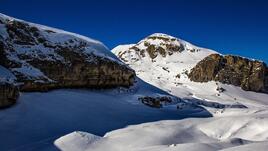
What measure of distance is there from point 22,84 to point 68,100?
288 centimetres

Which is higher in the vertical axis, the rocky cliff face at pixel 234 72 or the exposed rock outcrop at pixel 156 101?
the rocky cliff face at pixel 234 72

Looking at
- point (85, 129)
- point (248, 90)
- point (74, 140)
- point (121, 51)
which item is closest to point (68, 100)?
point (85, 129)

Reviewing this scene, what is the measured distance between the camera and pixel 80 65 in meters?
30.4

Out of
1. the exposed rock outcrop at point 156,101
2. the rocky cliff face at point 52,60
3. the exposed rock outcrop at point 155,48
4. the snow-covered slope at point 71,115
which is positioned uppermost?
the exposed rock outcrop at point 155,48

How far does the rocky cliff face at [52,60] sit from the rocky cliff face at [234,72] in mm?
15464

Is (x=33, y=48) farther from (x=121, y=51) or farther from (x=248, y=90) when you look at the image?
(x=121, y=51)

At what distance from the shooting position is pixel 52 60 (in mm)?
29281

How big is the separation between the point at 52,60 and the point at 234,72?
82.9 ft

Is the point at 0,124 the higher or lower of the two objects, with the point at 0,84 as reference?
lower

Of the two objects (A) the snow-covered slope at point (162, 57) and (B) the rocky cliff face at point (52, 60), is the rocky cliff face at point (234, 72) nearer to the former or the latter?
(A) the snow-covered slope at point (162, 57)

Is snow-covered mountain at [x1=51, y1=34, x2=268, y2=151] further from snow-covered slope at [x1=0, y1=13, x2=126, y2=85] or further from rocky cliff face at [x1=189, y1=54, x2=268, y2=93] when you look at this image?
snow-covered slope at [x1=0, y1=13, x2=126, y2=85]

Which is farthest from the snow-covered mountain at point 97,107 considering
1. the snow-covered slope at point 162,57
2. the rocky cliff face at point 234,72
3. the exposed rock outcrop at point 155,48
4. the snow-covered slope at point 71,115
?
the exposed rock outcrop at point 155,48

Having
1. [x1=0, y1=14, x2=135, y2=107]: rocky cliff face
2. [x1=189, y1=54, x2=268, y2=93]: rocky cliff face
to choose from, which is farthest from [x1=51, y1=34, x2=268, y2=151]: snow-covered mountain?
[x1=0, y1=14, x2=135, y2=107]: rocky cliff face

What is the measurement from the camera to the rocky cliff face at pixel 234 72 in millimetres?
47156
